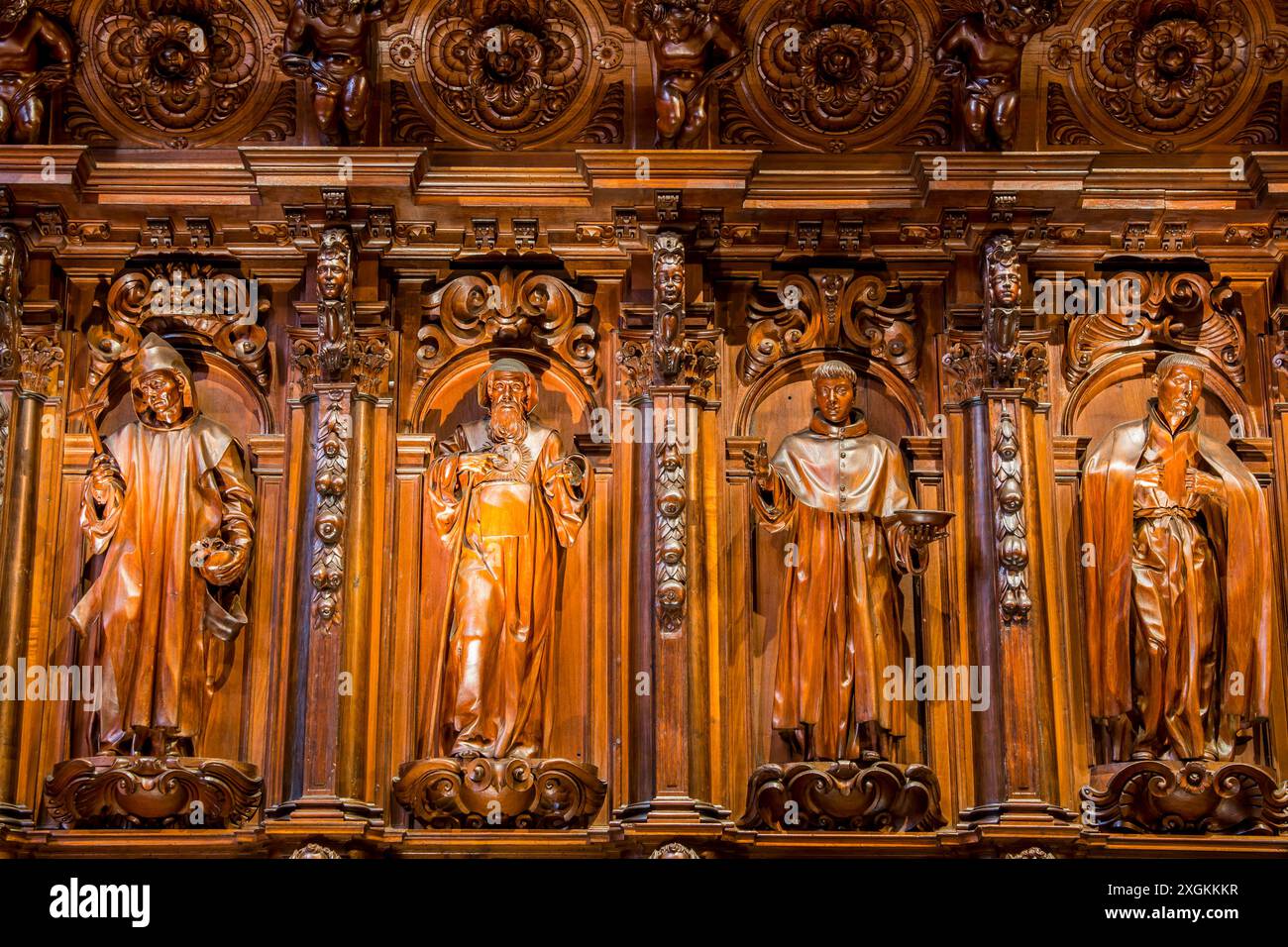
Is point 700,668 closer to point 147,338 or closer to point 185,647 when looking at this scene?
point 185,647

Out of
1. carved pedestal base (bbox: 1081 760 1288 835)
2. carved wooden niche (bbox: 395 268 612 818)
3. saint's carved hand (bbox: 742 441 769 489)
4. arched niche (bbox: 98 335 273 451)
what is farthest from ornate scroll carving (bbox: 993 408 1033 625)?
arched niche (bbox: 98 335 273 451)

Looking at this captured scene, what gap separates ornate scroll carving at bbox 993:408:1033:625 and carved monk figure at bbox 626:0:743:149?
2.53m

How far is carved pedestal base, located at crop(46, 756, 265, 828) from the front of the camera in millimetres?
11391

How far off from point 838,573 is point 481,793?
→ 7.78 ft

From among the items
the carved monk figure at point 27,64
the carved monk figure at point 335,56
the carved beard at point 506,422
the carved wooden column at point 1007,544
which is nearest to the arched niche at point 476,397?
the carved beard at point 506,422

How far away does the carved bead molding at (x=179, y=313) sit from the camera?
12.3m

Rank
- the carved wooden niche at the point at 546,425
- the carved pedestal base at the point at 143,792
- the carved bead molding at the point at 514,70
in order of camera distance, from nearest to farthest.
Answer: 1. the carved pedestal base at the point at 143,792
2. the carved wooden niche at the point at 546,425
3. the carved bead molding at the point at 514,70

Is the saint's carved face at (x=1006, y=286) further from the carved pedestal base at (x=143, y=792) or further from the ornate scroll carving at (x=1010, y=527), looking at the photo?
the carved pedestal base at (x=143, y=792)

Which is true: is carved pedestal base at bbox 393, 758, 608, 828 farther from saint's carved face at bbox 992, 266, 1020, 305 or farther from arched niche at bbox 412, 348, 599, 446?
saint's carved face at bbox 992, 266, 1020, 305

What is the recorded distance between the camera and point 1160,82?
41.3ft

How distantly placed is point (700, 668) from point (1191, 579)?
287 cm

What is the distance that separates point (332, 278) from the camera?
11.9 meters

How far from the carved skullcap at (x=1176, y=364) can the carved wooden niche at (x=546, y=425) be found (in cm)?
330

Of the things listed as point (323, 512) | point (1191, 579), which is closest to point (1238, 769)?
point (1191, 579)
